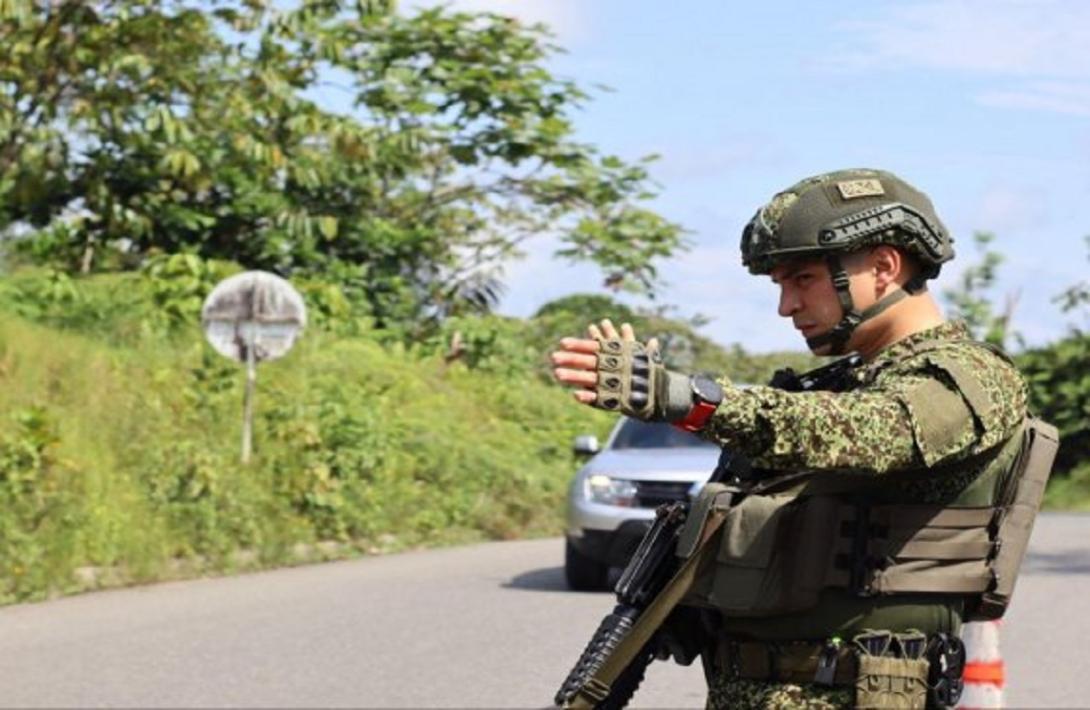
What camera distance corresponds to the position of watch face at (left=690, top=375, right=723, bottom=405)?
3414mm

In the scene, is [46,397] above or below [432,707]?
above

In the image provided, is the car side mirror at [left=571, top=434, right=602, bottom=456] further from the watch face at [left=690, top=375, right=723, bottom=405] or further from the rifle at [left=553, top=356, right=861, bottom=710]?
the watch face at [left=690, top=375, right=723, bottom=405]

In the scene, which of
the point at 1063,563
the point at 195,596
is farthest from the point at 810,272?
the point at 1063,563

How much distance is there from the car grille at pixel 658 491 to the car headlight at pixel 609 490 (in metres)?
0.05

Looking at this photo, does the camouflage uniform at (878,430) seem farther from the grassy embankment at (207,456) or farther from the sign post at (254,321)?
the sign post at (254,321)

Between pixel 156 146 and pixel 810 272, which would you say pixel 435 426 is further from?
pixel 810 272

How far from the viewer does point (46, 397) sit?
18141 mm

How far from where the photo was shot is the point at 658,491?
15.1 metres

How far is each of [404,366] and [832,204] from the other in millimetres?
22750

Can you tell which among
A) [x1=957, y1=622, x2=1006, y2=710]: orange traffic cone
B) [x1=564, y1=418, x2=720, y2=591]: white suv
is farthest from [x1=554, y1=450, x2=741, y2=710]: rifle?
[x1=564, y1=418, x2=720, y2=591]: white suv

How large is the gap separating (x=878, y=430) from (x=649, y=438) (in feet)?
41.3

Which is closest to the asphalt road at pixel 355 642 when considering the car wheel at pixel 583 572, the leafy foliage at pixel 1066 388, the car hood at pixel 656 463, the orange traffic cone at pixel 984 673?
the car wheel at pixel 583 572

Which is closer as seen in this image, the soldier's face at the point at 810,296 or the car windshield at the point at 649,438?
the soldier's face at the point at 810,296

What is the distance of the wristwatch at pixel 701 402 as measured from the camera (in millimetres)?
3410
